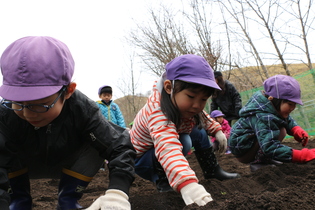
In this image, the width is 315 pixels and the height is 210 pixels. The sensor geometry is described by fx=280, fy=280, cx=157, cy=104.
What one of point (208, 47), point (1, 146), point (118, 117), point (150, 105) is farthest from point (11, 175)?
point (208, 47)

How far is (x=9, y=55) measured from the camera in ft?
4.29

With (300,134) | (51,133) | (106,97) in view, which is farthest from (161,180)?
(106,97)

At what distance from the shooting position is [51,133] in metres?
1.71

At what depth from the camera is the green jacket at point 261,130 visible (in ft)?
8.02

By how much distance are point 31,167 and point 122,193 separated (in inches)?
34.8

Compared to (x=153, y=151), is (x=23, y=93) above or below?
above

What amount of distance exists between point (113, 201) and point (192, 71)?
0.94 m

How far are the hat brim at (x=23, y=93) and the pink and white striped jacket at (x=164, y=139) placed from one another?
75 centimetres

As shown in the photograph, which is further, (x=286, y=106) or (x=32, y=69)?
(x=286, y=106)

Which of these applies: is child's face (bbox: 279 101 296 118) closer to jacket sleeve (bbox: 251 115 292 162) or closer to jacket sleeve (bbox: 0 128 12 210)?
jacket sleeve (bbox: 251 115 292 162)

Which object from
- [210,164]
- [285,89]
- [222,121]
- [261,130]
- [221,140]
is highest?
Answer: [285,89]

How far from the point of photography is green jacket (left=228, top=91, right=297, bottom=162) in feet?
8.02

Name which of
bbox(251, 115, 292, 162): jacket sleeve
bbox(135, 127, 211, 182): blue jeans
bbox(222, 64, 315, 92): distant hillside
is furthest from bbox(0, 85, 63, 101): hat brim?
bbox(222, 64, 315, 92): distant hillside

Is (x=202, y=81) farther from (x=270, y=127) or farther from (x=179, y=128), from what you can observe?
(x=270, y=127)
